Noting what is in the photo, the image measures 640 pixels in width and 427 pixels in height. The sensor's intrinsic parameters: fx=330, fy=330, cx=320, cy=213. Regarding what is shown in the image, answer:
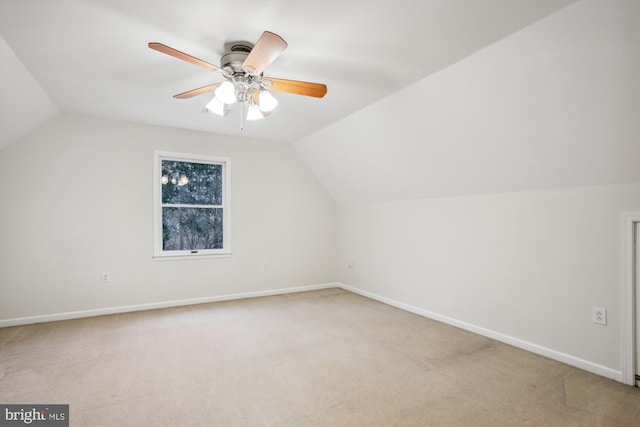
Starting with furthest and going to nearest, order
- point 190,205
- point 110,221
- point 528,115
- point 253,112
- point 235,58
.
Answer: point 190,205 < point 110,221 < point 253,112 < point 528,115 < point 235,58

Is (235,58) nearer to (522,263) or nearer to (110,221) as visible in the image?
(110,221)

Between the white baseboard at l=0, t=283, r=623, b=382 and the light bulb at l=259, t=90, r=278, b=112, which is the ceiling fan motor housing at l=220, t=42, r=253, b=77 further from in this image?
the white baseboard at l=0, t=283, r=623, b=382

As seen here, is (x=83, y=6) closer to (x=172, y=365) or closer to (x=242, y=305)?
(x=172, y=365)

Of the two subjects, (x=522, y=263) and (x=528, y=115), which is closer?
(x=528, y=115)

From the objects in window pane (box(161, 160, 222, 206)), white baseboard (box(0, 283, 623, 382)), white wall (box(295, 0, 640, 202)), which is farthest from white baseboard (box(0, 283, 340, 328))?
white wall (box(295, 0, 640, 202))

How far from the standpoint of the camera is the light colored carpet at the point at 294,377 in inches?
77.4

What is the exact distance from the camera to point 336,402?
6.89 ft

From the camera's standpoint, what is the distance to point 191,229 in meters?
4.66

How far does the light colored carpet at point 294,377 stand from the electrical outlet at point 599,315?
1.33 feet

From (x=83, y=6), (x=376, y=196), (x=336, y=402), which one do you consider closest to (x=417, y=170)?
(x=376, y=196)

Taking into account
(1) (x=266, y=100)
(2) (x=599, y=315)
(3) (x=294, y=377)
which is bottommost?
(3) (x=294, y=377)

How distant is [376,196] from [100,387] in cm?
366

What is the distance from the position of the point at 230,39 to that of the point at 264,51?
54cm

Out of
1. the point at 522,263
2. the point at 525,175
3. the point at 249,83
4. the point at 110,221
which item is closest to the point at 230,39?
the point at 249,83
